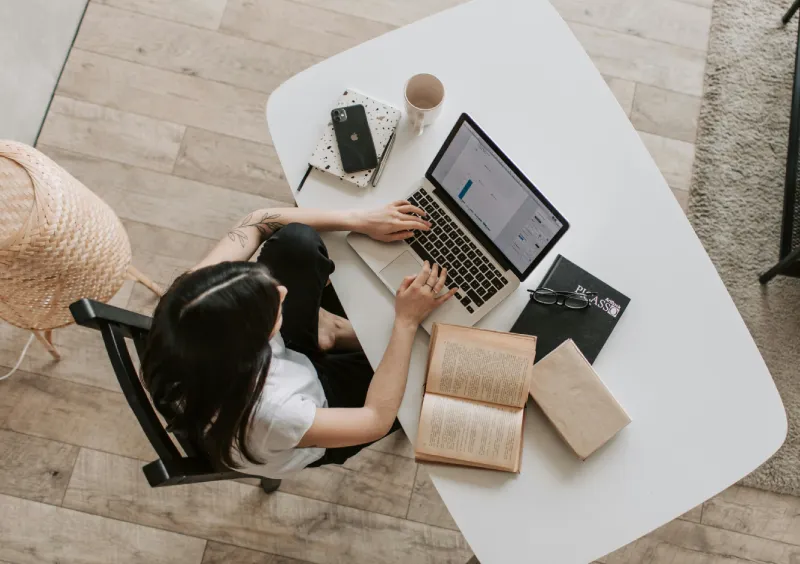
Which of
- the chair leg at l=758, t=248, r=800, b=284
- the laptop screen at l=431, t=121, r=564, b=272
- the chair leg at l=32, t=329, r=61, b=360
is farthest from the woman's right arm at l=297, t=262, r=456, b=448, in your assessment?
the chair leg at l=758, t=248, r=800, b=284

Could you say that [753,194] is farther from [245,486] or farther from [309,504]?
[245,486]

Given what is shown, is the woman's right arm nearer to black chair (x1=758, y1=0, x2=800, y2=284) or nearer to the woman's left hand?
the woman's left hand

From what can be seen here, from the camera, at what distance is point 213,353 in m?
0.93

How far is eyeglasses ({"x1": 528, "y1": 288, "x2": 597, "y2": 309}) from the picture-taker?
114cm

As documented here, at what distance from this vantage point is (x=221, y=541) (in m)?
1.68

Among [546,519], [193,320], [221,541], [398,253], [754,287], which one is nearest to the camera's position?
[193,320]

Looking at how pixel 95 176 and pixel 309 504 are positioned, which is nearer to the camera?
pixel 309 504

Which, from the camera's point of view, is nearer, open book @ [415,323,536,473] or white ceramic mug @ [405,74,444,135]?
open book @ [415,323,536,473]

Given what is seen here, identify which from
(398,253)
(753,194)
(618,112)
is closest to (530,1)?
(618,112)

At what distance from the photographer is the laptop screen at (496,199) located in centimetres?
107

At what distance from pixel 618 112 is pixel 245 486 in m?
1.30

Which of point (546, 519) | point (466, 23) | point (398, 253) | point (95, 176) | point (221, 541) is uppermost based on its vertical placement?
point (466, 23)

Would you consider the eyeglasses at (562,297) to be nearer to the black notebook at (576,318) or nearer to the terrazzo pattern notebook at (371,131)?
the black notebook at (576,318)

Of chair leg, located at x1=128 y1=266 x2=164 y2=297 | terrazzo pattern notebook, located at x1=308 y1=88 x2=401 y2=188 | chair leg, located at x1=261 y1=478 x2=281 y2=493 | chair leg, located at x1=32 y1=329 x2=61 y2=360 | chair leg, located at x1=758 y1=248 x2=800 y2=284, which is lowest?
chair leg, located at x1=261 y1=478 x2=281 y2=493
